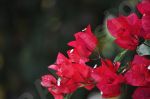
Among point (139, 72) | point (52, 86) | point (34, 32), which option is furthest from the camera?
point (34, 32)

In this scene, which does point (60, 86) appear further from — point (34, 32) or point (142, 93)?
point (34, 32)

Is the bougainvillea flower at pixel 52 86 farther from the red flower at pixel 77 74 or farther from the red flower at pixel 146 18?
the red flower at pixel 146 18

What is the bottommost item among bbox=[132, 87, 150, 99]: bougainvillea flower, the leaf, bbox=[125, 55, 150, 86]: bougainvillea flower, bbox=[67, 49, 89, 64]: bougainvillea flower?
bbox=[132, 87, 150, 99]: bougainvillea flower

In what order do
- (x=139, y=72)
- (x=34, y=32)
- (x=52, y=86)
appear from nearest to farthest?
(x=139, y=72)
(x=52, y=86)
(x=34, y=32)

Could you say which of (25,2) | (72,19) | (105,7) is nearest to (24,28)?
(25,2)

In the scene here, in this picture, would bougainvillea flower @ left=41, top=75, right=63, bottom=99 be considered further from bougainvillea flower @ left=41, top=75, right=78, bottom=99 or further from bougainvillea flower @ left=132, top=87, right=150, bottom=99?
bougainvillea flower @ left=132, top=87, right=150, bottom=99

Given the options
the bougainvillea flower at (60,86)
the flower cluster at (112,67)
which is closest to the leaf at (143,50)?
the flower cluster at (112,67)

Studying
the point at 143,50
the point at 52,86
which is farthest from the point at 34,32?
the point at 143,50

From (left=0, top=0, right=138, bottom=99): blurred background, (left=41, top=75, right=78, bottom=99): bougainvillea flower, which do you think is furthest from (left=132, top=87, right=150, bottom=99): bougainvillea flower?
(left=0, top=0, right=138, bottom=99): blurred background

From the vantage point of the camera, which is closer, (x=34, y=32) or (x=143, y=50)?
(x=143, y=50)
